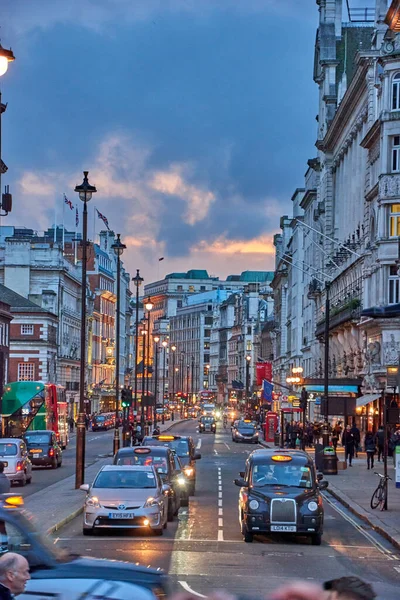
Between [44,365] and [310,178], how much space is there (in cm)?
3109

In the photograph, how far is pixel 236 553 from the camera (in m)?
21.0

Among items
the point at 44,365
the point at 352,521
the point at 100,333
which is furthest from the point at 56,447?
the point at 100,333

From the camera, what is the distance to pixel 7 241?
396 feet

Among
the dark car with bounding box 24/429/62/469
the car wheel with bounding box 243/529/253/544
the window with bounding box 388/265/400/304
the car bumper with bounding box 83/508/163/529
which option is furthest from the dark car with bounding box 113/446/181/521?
the window with bounding box 388/265/400/304

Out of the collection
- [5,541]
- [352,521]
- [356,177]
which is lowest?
[352,521]

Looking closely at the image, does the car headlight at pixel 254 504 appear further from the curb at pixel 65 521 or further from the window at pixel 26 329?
the window at pixel 26 329

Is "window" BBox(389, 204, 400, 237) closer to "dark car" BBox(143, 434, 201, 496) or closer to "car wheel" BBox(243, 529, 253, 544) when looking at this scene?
"dark car" BBox(143, 434, 201, 496)

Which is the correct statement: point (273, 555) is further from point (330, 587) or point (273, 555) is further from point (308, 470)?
point (330, 587)

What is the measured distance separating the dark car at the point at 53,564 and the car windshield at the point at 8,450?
29.1 metres

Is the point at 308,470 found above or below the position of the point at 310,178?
below

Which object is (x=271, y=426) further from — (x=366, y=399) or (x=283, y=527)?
(x=283, y=527)

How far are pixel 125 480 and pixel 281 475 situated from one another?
10.5 ft

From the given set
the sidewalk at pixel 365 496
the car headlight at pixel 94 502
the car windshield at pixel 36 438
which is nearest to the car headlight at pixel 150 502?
the car headlight at pixel 94 502

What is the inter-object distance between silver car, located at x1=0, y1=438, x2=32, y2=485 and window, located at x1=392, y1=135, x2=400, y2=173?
84.9 feet
